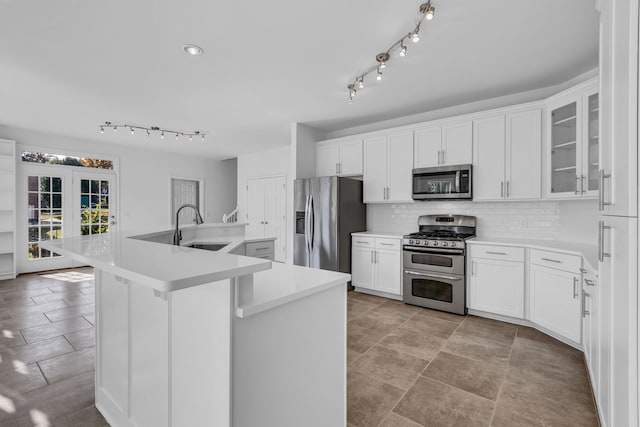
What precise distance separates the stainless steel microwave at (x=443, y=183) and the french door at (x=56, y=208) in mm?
6053

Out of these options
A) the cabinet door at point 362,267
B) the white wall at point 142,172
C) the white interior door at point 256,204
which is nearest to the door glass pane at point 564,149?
the cabinet door at point 362,267

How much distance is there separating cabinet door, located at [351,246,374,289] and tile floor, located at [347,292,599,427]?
3.39 ft

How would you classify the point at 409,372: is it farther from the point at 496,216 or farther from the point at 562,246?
the point at 496,216

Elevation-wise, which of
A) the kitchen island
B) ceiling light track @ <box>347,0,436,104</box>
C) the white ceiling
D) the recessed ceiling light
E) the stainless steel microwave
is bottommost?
the kitchen island

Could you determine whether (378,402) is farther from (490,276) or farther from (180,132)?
(180,132)

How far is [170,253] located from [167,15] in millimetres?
1900

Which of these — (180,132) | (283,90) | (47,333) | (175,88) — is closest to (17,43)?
(175,88)

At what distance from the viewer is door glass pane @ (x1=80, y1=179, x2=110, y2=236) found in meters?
→ 6.00

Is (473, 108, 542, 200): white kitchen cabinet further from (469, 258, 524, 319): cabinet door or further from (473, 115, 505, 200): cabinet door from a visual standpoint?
(469, 258, 524, 319): cabinet door

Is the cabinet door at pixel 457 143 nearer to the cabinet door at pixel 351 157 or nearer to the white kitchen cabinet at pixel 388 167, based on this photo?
the white kitchen cabinet at pixel 388 167

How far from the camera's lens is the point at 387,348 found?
2699 millimetres

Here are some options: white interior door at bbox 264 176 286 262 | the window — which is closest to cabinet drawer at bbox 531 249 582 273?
white interior door at bbox 264 176 286 262

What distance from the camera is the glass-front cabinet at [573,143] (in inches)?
106

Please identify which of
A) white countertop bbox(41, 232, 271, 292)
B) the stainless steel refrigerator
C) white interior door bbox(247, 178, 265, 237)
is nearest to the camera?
white countertop bbox(41, 232, 271, 292)
